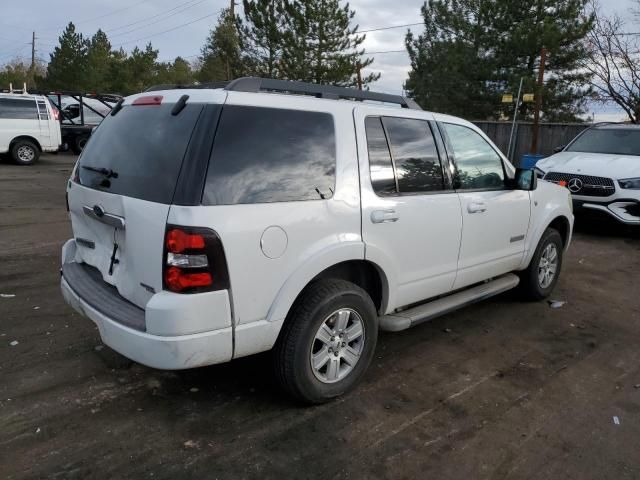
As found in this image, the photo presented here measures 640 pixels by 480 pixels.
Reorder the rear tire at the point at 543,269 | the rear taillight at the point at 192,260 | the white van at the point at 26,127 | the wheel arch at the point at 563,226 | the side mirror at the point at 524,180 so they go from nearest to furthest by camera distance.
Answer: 1. the rear taillight at the point at 192,260
2. the side mirror at the point at 524,180
3. the rear tire at the point at 543,269
4. the wheel arch at the point at 563,226
5. the white van at the point at 26,127

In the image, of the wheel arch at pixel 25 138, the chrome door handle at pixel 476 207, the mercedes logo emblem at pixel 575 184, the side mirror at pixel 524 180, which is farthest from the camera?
the wheel arch at pixel 25 138

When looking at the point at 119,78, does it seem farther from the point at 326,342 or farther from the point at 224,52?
the point at 326,342

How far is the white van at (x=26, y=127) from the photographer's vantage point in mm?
15164

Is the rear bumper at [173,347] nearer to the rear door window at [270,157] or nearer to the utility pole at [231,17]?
the rear door window at [270,157]

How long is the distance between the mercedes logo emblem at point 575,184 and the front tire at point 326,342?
6.42 meters

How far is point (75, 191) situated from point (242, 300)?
59.2 inches

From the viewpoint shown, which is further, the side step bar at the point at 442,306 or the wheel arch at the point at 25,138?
the wheel arch at the point at 25,138

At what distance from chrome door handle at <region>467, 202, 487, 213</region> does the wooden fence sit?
14112 mm

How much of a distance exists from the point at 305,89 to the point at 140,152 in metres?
1.08

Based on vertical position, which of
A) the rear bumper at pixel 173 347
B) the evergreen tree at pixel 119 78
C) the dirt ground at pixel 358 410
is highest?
the evergreen tree at pixel 119 78

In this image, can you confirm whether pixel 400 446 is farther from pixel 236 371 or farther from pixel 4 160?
pixel 4 160

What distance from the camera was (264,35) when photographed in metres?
29.4

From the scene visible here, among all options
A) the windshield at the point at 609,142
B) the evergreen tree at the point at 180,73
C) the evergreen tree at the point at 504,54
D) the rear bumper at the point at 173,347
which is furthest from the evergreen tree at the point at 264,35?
the rear bumper at the point at 173,347

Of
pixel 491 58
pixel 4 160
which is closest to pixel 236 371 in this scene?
pixel 4 160
